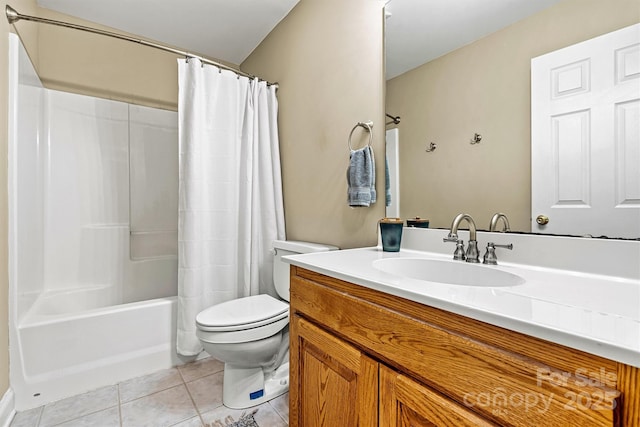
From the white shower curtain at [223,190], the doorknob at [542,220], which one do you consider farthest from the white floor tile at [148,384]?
the doorknob at [542,220]

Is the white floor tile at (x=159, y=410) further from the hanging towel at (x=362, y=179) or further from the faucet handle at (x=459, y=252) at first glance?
the faucet handle at (x=459, y=252)

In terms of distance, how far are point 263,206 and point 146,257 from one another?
1.14 m

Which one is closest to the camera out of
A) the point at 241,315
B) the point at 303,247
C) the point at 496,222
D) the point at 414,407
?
the point at 414,407

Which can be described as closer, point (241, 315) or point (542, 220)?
point (542, 220)

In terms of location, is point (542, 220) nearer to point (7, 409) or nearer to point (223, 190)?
point (223, 190)

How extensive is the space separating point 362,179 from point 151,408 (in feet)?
4.98

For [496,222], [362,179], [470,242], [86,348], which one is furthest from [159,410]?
[496,222]

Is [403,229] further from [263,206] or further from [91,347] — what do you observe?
[91,347]

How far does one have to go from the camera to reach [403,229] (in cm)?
134

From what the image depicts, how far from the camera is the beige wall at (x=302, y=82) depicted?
56.0 inches

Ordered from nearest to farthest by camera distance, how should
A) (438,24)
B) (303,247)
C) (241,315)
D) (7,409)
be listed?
(438,24), (7,409), (241,315), (303,247)

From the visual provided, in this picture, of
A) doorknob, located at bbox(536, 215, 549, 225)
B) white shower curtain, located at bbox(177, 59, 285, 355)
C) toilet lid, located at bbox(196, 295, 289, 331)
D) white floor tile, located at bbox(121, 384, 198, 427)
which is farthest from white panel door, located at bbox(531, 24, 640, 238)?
white floor tile, located at bbox(121, 384, 198, 427)

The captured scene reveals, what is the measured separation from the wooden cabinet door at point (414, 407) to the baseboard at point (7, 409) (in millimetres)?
1676

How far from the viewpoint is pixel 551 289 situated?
0.68 meters
